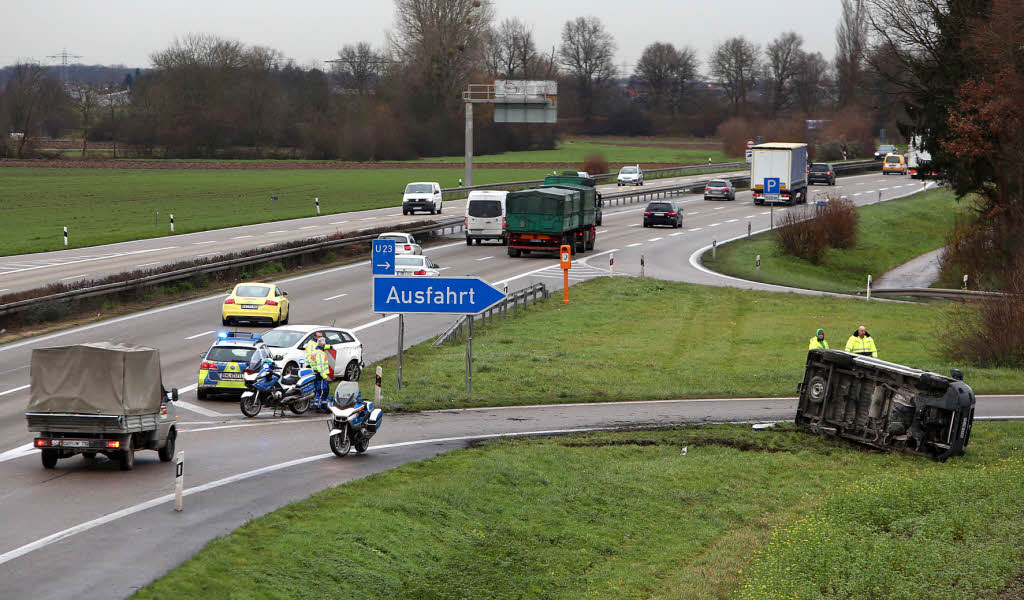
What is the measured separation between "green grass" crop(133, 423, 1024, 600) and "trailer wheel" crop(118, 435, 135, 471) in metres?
3.38

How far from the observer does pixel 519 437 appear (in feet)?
66.6

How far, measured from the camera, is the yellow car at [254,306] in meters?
32.0

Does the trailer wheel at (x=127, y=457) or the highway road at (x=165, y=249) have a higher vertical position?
the trailer wheel at (x=127, y=457)

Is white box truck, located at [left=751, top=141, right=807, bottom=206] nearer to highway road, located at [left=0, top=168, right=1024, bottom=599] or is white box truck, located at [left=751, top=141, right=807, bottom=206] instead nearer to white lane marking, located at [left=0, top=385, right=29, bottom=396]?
highway road, located at [left=0, top=168, right=1024, bottom=599]

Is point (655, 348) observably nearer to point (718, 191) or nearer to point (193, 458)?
point (193, 458)

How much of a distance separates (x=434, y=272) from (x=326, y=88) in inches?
4009

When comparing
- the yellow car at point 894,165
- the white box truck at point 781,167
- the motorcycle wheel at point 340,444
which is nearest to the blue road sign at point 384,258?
the motorcycle wheel at point 340,444

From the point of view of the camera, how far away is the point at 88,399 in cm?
1611

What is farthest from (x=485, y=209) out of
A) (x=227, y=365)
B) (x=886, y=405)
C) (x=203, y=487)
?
(x=203, y=487)

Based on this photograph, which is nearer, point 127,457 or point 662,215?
point 127,457

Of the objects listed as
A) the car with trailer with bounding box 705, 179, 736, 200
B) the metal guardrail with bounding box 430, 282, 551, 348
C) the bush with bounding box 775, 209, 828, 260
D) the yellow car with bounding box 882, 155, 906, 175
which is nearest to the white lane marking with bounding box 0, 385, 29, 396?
the metal guardrail with bounding box 430, 282, 551, 348

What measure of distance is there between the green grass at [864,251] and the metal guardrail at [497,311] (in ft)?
41.7

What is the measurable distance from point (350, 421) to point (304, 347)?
25.7 feet

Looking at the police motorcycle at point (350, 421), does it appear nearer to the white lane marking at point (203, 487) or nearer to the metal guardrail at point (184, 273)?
the white lane marking at point (203, 487)
